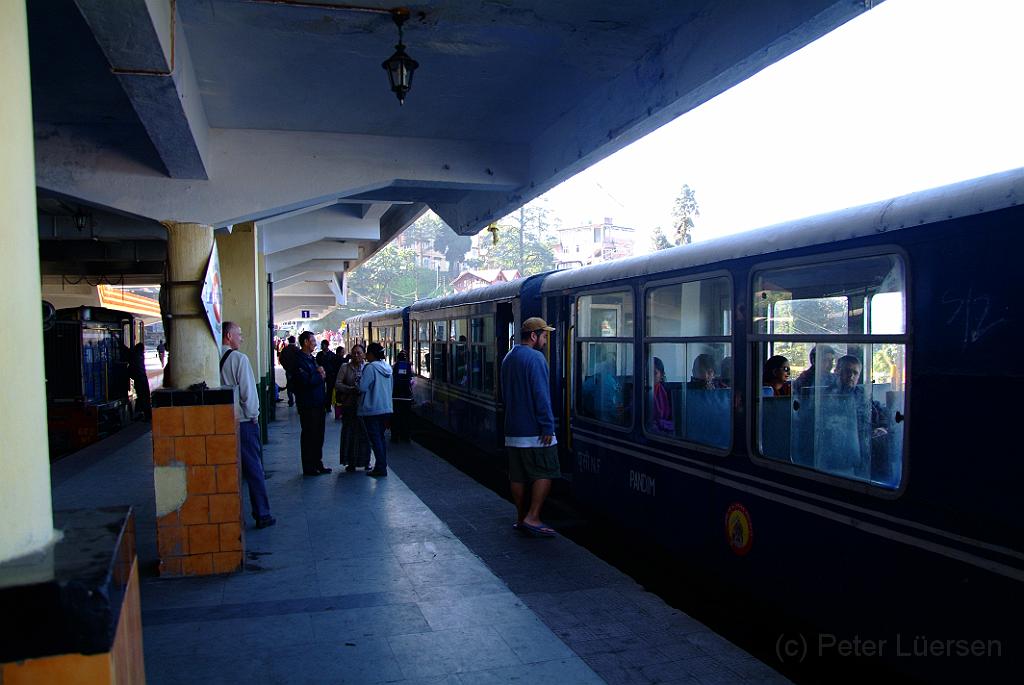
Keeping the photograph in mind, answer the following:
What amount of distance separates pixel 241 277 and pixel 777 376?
333 inches

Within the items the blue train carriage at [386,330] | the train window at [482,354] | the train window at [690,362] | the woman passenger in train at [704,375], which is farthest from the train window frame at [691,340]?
the blue train carriage at [386,330]

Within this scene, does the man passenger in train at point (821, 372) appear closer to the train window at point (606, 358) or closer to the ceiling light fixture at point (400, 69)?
the train window at point (606, 358)

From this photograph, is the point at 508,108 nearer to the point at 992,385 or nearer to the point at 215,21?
the point at 215,21

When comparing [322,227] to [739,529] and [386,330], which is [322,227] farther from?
[739,529]

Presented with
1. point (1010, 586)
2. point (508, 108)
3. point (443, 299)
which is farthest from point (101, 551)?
point (443, 299)

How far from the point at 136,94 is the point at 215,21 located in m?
0.72

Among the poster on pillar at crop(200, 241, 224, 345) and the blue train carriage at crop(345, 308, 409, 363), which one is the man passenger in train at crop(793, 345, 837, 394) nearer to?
the poster on pillar at crop(200, 241, 224, 345)

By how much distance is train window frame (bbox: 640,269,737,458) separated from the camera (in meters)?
5.55

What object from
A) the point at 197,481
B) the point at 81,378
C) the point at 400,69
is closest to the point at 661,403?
the point at 400,69

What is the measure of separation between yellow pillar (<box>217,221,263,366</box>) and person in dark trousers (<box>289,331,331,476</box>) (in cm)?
143

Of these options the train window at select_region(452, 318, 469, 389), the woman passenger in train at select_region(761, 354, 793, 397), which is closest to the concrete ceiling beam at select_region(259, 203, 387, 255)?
the train window at select_region(452, 318, 469, 389)

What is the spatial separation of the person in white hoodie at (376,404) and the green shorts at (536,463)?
3190mm

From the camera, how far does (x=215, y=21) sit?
17.7 ft

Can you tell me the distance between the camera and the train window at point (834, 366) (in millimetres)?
4184
